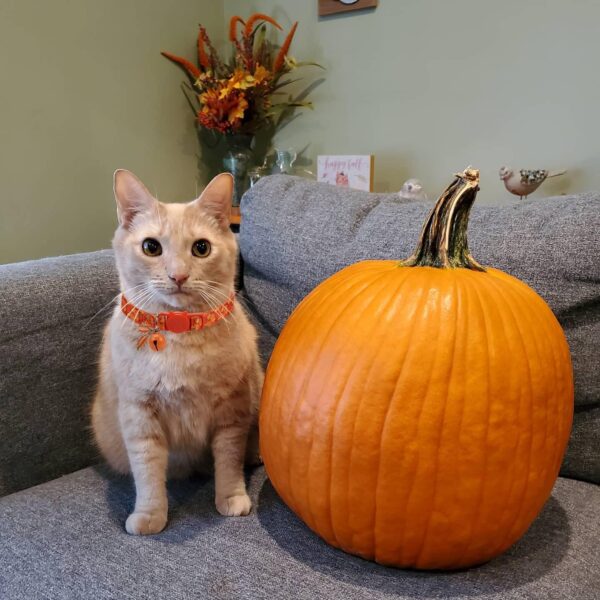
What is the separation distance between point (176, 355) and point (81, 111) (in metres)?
1.42

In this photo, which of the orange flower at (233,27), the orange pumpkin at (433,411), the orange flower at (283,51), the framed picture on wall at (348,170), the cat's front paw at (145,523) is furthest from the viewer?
the orange flower at (233,27)

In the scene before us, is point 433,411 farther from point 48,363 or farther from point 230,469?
point 48,363

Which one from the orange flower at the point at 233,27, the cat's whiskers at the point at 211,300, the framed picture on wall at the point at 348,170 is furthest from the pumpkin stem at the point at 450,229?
the orange flower at the point at 233,27

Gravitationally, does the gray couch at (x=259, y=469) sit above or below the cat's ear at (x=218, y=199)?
below

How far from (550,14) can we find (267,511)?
1908 millimetres

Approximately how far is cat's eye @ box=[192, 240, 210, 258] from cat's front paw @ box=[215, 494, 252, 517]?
0.49 m

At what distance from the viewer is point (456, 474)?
76 centimetres

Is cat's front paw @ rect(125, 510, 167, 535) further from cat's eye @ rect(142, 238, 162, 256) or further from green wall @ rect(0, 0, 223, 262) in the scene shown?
green wall @ rect(0, 0, 223, 262)

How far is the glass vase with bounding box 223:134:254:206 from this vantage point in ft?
7.98

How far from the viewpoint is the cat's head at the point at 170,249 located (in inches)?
38.4

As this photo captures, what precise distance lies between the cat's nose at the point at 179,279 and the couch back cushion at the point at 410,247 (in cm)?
42

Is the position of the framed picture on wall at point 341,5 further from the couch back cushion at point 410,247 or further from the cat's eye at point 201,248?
the cat's eye at point 201,248

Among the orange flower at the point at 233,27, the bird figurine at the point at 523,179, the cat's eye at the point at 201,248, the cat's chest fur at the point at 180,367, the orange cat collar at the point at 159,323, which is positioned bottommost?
the cat's chest fur at the point at 180,367

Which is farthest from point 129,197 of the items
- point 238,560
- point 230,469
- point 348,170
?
point 348,170
